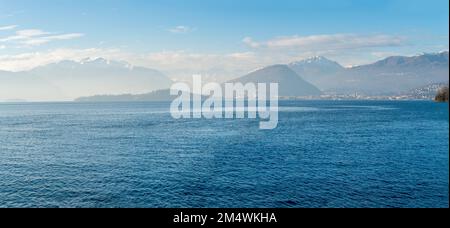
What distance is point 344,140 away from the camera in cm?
9638

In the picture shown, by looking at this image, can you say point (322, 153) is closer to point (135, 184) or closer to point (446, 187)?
point (446, 187)

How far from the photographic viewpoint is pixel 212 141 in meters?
96.2

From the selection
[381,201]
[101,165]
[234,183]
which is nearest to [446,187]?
[381,201]

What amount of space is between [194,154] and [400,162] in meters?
38.6
